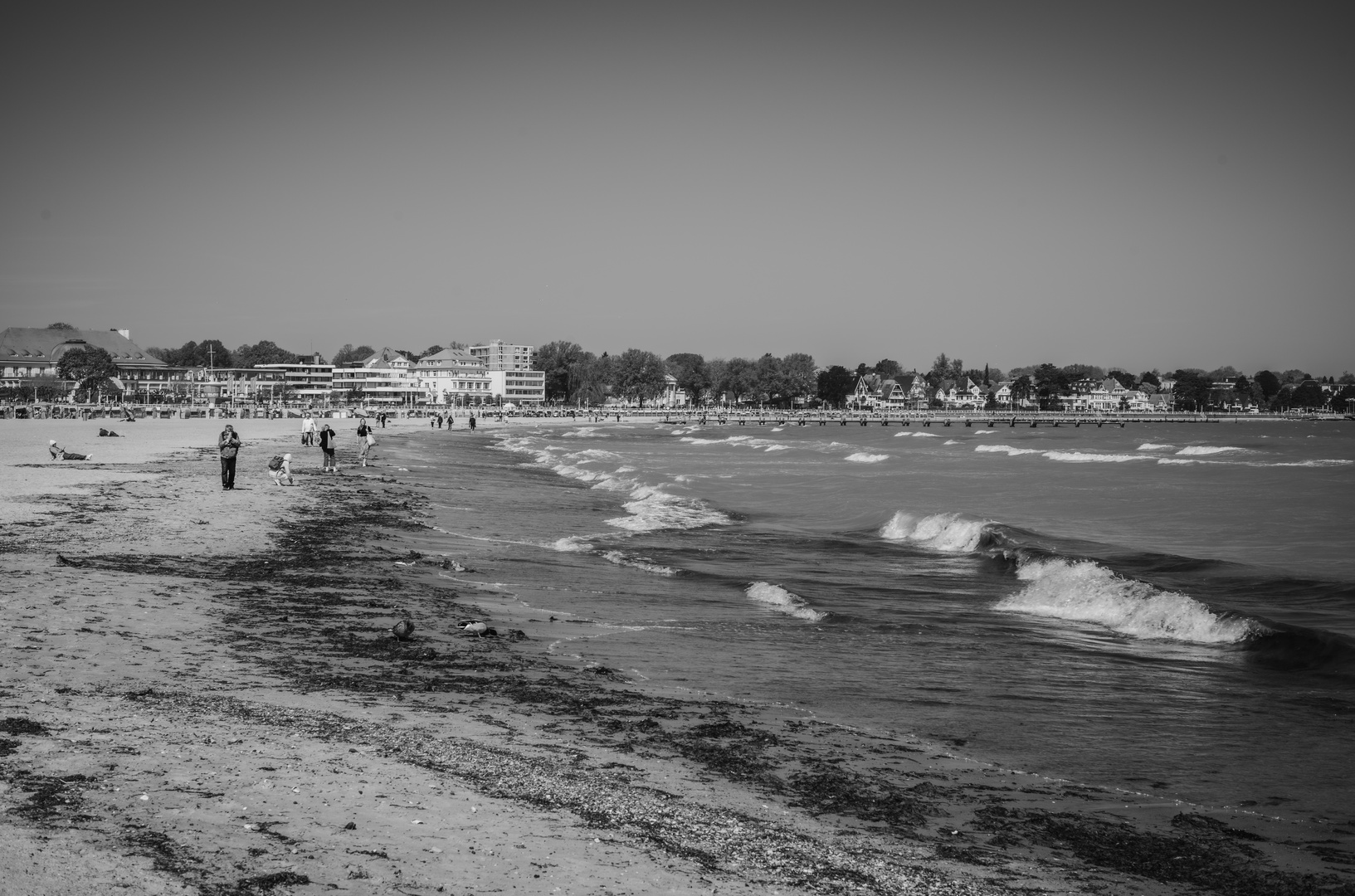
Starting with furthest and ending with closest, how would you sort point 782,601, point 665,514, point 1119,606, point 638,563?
point 665,514 → point 638,563 → point 1119,606 → point 782,601

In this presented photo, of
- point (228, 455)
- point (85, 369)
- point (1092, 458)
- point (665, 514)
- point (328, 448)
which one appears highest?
point (85, 369)

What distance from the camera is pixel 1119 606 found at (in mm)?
14625

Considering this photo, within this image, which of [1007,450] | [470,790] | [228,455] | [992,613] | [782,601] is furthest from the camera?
[1007,450]

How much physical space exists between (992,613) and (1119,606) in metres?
1.88

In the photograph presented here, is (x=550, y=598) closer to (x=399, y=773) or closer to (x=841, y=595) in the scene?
(x=841, y=595)

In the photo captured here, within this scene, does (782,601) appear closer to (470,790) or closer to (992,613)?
(992,613)

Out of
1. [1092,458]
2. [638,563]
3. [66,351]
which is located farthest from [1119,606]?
[66,351]

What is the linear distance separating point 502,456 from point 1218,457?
45.3 m

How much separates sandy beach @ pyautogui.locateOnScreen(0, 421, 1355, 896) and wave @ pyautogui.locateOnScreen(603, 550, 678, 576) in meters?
6.22

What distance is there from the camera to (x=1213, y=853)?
6129 mm

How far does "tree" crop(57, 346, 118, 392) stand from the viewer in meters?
143

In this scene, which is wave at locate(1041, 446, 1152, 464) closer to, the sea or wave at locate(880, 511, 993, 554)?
the sea

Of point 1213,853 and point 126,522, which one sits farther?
point 126,522

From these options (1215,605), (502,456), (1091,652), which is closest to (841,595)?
(1091,652)
